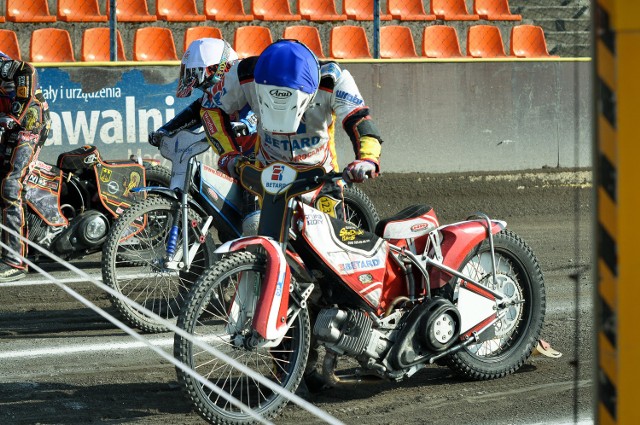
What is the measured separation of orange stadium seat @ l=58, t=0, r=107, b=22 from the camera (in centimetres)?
1536

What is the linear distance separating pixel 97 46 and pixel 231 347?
9708 mm

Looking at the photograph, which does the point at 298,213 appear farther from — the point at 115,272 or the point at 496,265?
the point at 115,272

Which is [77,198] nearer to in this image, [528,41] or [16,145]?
[16,145]

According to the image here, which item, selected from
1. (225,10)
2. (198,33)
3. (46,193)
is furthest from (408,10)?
(46,193)

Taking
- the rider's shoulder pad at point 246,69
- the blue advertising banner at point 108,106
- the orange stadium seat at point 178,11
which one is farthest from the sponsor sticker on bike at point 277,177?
the orange stadium seat at point 178,11

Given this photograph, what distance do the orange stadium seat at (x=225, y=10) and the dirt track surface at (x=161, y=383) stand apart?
25.0 feet

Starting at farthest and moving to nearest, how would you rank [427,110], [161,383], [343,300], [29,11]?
[29,11], [427,110], [161,383], [343,300]

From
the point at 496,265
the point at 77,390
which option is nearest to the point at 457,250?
the point at 496,265

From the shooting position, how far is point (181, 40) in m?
16.0

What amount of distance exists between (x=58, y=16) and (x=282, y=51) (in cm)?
1035

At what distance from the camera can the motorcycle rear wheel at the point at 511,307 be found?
6.28m

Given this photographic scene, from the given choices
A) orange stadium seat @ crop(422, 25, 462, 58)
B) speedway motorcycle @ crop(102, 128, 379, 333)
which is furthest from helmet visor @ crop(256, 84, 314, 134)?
orange stadium seat @ crop(422, 25, 462, 58)

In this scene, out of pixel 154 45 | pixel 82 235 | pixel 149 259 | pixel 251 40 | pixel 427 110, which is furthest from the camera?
pixel 251 40

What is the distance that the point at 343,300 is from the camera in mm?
5723
